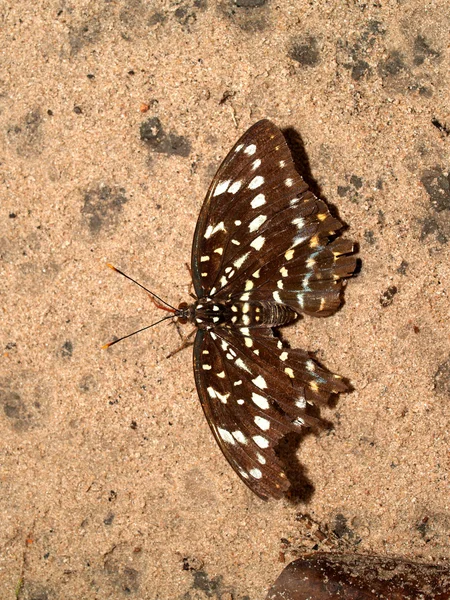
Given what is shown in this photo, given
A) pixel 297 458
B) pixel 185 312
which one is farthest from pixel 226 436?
pixel 185 312

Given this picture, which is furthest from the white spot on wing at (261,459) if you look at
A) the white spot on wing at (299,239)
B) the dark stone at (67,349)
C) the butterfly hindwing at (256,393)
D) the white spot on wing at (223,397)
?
the dark stone at (67,349)

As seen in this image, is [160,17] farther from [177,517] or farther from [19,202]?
[177,517]

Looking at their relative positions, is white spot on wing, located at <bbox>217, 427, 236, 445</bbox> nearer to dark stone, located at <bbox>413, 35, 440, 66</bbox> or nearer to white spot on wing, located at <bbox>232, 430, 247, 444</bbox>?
white spot on wing, located at <bbox>232, 430, 247, 444</bbox>

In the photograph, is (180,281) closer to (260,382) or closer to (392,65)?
(260,382)

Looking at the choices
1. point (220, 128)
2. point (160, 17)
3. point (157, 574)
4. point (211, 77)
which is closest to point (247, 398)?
point (157, 574)

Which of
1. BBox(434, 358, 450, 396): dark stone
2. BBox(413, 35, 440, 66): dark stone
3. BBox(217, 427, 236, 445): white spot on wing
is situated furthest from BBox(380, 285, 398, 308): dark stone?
BBox(413, 35, 440, 66): dark stone

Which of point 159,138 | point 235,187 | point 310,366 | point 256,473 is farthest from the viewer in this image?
point 159,138

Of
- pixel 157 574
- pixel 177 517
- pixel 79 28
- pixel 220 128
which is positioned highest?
pixel 79 28
